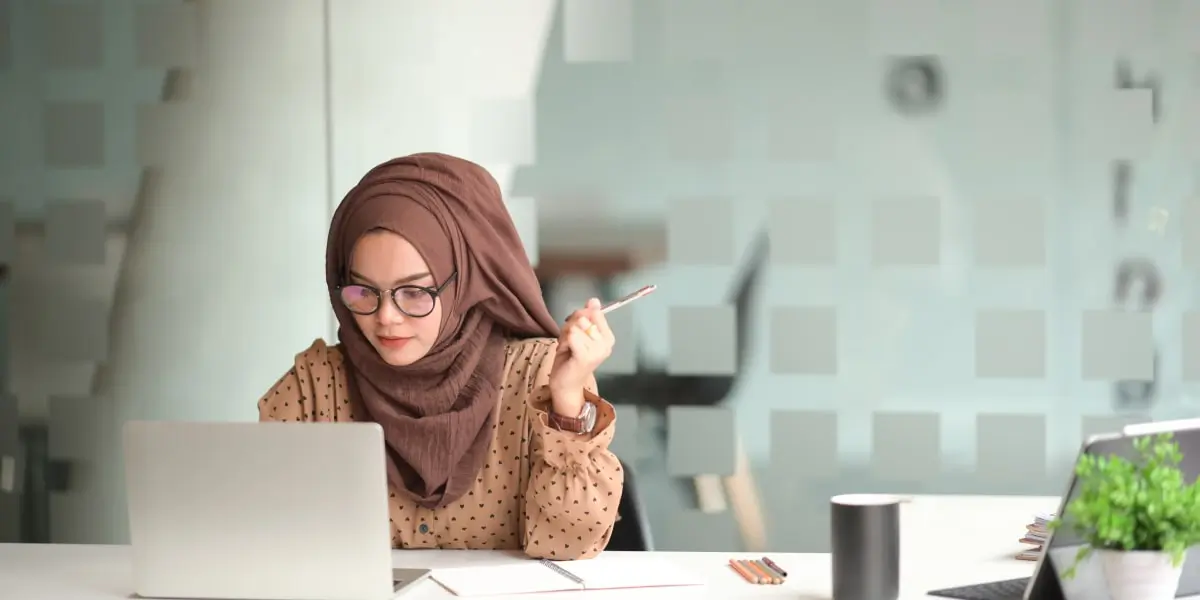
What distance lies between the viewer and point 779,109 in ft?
10.5

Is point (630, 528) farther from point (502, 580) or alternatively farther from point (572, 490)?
point (502, 580)

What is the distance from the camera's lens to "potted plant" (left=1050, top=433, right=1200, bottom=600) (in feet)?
4.21

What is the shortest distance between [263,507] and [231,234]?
2.03 meters

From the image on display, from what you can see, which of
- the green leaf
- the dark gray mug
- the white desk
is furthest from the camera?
the white desk

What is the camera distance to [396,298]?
6.54 feet

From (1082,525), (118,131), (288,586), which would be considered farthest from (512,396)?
(118,131)

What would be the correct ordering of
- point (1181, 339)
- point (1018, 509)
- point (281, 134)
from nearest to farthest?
point (1018, 509) < point (1181, 339) < point (281, 134)

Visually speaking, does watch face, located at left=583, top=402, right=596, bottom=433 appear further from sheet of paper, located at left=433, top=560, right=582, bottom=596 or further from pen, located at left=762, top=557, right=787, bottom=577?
pen, located at left=762, top=557, right=787, bottom=577

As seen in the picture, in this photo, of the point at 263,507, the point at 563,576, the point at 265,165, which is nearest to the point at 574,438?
the point at 563,576

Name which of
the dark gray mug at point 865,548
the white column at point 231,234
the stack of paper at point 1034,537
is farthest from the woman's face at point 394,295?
the white column at point 231,234

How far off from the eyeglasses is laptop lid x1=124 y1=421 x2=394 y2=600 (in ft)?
1.57

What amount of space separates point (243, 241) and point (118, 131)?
0.45 metres

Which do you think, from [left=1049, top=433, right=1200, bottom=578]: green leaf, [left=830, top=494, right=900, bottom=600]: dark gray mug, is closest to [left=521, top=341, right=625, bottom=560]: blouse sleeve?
[left=830, top=494, right=900, bottom=600]: dark gray mug

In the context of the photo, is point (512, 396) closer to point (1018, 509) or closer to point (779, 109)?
point (1018, 509)
